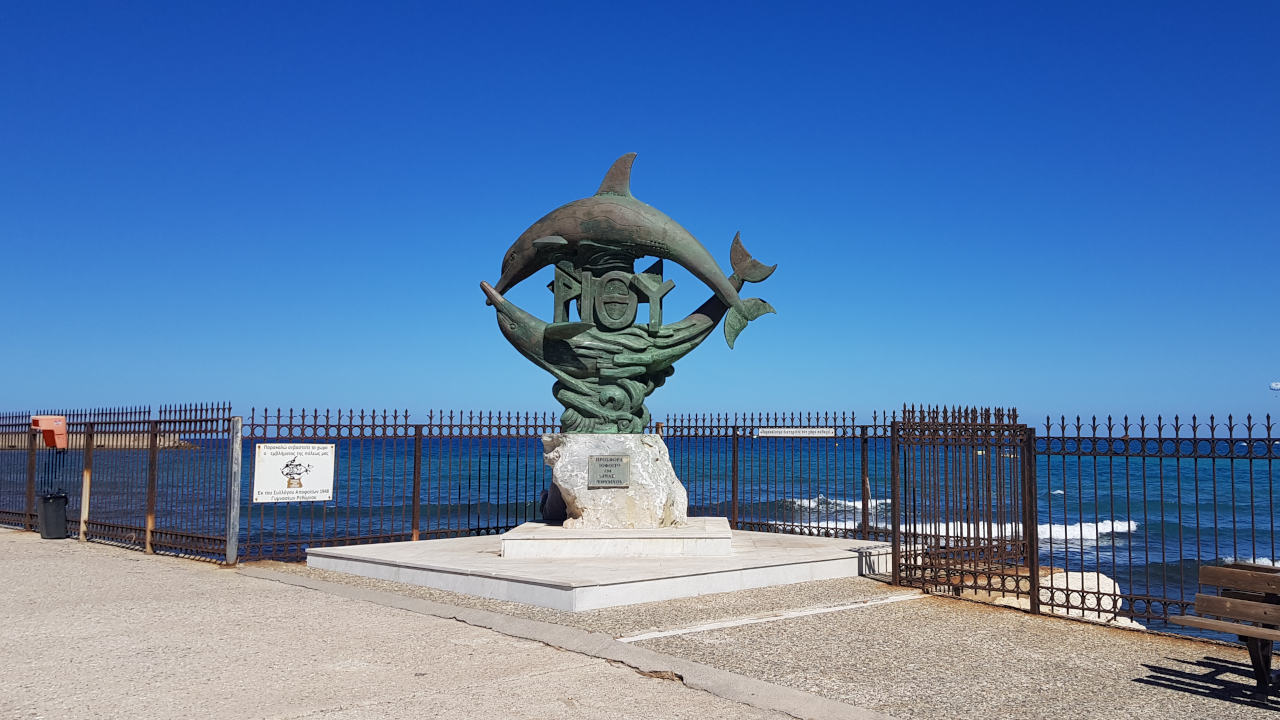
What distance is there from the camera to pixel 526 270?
13.5 m

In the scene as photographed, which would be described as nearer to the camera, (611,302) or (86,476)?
(611,302)

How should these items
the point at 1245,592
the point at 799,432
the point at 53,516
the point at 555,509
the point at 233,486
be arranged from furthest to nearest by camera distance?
the point at 53,516, the point at 799,432, the point at 555,509, the point at 233,486, the point at 1245,592

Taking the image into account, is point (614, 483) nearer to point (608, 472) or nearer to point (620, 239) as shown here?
point (608, 472)

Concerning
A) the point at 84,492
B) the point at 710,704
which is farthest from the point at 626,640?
the point at 84,492

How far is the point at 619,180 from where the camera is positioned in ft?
43.6

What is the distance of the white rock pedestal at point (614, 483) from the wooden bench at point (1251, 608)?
682 cm

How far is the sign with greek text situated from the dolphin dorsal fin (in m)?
3.92

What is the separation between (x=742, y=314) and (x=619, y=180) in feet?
Answer: 8.79

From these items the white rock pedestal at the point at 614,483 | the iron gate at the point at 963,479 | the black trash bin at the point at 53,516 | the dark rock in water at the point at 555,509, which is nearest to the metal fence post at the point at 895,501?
the iron gate at the point at 963,479

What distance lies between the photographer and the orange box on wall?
1631 cm

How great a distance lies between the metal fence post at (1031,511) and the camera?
29.9ft

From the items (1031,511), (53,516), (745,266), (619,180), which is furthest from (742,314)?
(53,516)

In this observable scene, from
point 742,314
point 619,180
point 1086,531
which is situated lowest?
point 1086,531

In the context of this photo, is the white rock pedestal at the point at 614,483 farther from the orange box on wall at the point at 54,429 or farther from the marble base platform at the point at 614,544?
the orange box on wall at the point at 54,429
